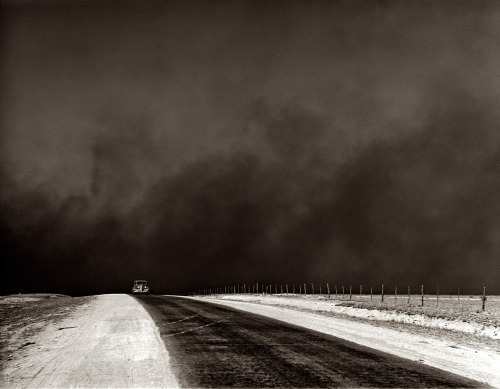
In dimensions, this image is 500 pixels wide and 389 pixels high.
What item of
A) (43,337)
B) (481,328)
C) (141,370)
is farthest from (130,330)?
(481,328)

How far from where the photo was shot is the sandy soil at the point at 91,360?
7715 mm

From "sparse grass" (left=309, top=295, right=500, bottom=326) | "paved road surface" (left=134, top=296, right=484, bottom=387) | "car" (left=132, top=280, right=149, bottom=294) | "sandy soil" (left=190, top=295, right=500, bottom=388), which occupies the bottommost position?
"car" (left=132, top=280, right=149, bottom=294)

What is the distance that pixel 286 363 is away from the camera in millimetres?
9008

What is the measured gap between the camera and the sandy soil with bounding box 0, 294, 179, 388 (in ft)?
25.3

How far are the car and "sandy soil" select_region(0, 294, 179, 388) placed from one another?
1902 inches

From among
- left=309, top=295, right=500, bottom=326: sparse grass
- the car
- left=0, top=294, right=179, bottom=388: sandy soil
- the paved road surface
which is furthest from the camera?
the car

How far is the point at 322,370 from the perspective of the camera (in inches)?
330

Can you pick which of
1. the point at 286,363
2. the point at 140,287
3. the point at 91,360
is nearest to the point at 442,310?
the point at 286,363

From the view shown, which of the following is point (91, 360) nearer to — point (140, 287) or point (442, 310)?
point (442, 310)

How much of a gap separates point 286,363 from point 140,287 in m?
57.1

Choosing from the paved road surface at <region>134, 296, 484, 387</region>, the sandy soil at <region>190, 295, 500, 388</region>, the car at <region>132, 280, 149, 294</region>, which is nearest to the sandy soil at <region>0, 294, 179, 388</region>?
the paved road surface at <region>134, 296, 484, 387</region>

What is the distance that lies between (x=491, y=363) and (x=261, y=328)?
788 cm

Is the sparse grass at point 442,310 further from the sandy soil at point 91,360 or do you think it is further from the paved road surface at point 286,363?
the sandy soil at point 91,360

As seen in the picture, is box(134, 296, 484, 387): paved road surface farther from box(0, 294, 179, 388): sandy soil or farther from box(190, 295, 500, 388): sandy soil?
box(190, 295, 500, 388): sandy soil
